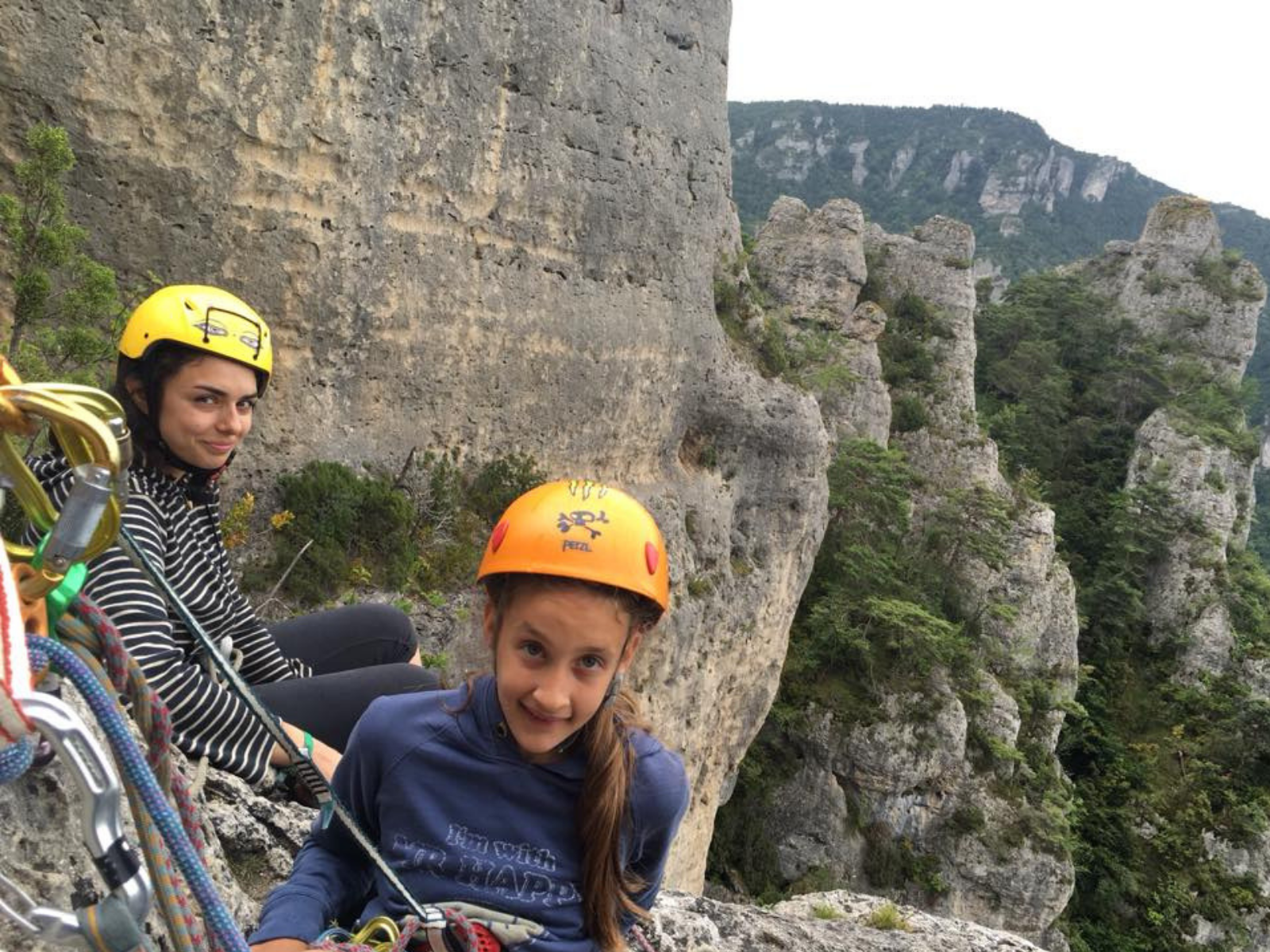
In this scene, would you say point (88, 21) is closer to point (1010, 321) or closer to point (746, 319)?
point (746, 319)

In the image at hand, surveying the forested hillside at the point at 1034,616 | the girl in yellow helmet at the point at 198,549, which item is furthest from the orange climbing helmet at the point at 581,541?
the forested hillside at the point at 1034,616

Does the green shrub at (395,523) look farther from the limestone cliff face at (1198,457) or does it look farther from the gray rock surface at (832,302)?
the limestone cliff face at (1198,457)

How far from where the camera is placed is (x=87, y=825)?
0.86m

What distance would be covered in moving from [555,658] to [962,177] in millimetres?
90595

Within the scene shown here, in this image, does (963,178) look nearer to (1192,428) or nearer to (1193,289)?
(1193,289)

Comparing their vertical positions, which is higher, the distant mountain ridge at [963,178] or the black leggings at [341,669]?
the distant mountain ridge at [963,178]

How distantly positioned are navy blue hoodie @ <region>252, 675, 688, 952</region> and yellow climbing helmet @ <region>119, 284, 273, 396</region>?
1.35m

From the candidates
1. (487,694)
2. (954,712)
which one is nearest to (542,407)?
(487,694)

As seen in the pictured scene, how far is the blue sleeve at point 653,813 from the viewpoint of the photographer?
1.74m

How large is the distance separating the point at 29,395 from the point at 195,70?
6518mm

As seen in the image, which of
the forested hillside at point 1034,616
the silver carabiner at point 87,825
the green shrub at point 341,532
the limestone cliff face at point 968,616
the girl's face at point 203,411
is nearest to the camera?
the silver carabiner at point 87,825

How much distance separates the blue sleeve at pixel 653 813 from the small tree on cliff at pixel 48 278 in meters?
4.30

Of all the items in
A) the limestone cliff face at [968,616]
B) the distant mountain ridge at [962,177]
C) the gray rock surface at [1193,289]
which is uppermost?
the distant mountain ridge at [962,177]

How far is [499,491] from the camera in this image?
8664mm
